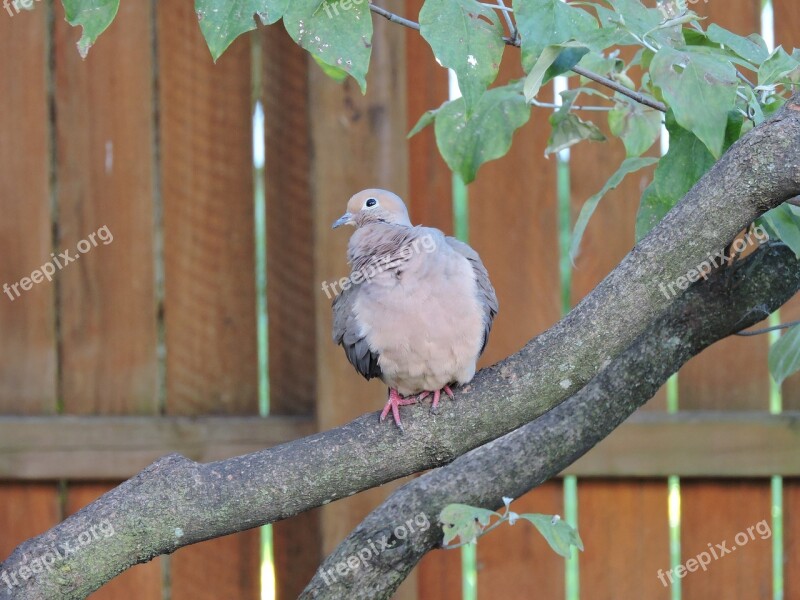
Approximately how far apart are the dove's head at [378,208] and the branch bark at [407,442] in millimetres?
601

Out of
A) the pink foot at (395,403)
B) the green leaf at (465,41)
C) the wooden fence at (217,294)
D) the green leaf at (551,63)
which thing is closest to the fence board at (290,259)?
the wooden fence at (217,294)

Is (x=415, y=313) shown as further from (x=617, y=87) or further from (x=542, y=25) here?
(x=542, y=25)

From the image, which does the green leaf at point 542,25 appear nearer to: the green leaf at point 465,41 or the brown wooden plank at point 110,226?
the green leaf at point 465,41

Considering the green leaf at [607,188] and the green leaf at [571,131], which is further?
the green leaf at [571,131]

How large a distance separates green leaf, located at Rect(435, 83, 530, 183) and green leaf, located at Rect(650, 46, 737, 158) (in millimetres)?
477

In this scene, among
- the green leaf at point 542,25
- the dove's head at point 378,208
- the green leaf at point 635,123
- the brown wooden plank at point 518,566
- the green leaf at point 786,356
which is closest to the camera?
the green leaf at point 542,25

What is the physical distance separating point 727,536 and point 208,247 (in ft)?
5.09

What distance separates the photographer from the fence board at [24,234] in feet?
8.59

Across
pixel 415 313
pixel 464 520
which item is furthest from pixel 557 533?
pixel 415 313

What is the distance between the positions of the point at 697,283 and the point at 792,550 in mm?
1188

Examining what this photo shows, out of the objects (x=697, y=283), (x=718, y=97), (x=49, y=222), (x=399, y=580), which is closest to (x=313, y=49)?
(x=718, y=97)

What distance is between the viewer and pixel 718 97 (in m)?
1.28

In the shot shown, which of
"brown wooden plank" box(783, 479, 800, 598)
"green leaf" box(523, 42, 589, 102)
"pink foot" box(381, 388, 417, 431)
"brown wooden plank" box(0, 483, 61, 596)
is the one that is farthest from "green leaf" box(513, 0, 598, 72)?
"brown wooden plank" box(0, 483, 61, 596)

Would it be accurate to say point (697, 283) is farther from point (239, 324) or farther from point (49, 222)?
point (49, 222)
